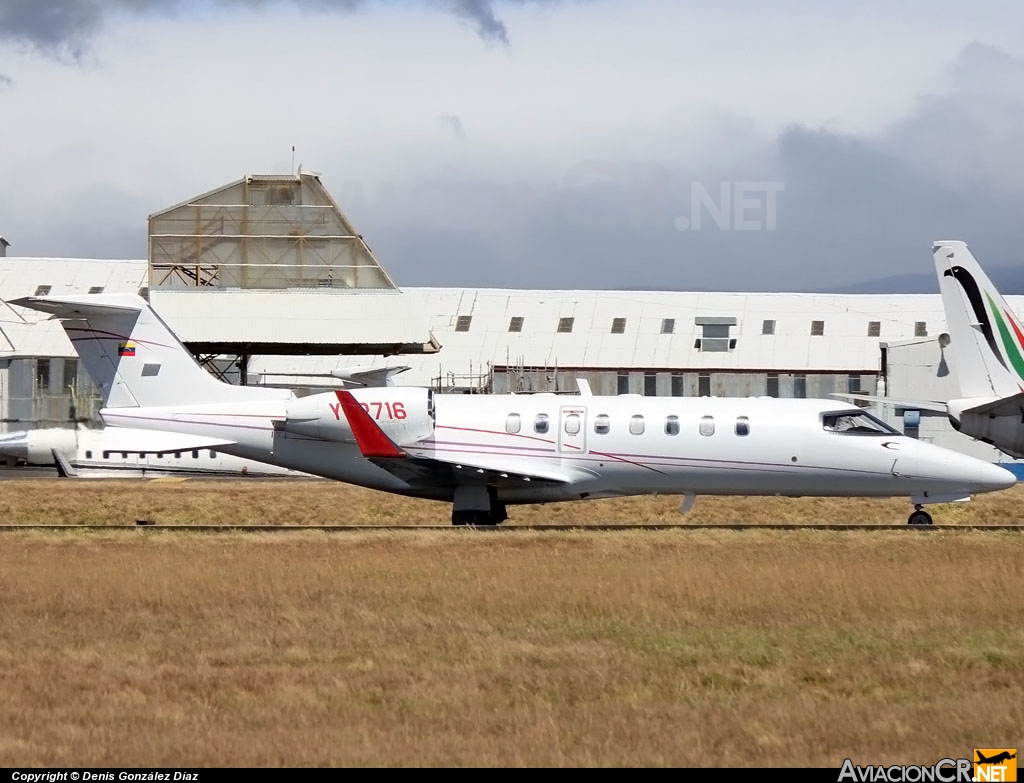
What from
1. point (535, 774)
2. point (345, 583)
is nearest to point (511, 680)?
point (535, 774)

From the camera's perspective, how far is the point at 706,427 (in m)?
25.6

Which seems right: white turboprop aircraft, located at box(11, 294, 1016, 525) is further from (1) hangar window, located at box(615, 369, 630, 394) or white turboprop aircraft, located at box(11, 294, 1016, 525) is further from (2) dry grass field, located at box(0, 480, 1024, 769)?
(1) hangar window, located at box(615, 369, 630, 394)

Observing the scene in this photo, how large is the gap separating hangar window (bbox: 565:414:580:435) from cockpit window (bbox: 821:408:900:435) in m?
4.50

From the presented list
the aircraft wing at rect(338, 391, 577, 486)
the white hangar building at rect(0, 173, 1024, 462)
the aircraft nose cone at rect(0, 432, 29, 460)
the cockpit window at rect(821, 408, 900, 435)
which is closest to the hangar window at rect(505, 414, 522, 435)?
the aircraft wing at rect(338, 391, 577, 486)

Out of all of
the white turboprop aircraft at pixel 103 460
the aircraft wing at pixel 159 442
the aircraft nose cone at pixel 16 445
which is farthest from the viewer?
the aircraft nose cone at pixel 16 445

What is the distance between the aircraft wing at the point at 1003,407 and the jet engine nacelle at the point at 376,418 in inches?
405

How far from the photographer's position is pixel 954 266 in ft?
88.0

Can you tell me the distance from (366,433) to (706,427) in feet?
20.4

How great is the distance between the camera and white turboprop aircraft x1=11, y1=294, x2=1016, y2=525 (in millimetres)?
25406

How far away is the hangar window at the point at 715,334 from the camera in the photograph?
218ft

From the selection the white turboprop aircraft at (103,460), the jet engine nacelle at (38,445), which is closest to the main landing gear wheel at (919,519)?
the white turboprop aircraft at (103,460)

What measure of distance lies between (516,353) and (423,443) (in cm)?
4018

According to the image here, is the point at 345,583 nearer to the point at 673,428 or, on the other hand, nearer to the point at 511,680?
the point at 511,680

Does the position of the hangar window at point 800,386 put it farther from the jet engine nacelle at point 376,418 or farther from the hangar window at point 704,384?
the jet engine nacelle at point 376,418
